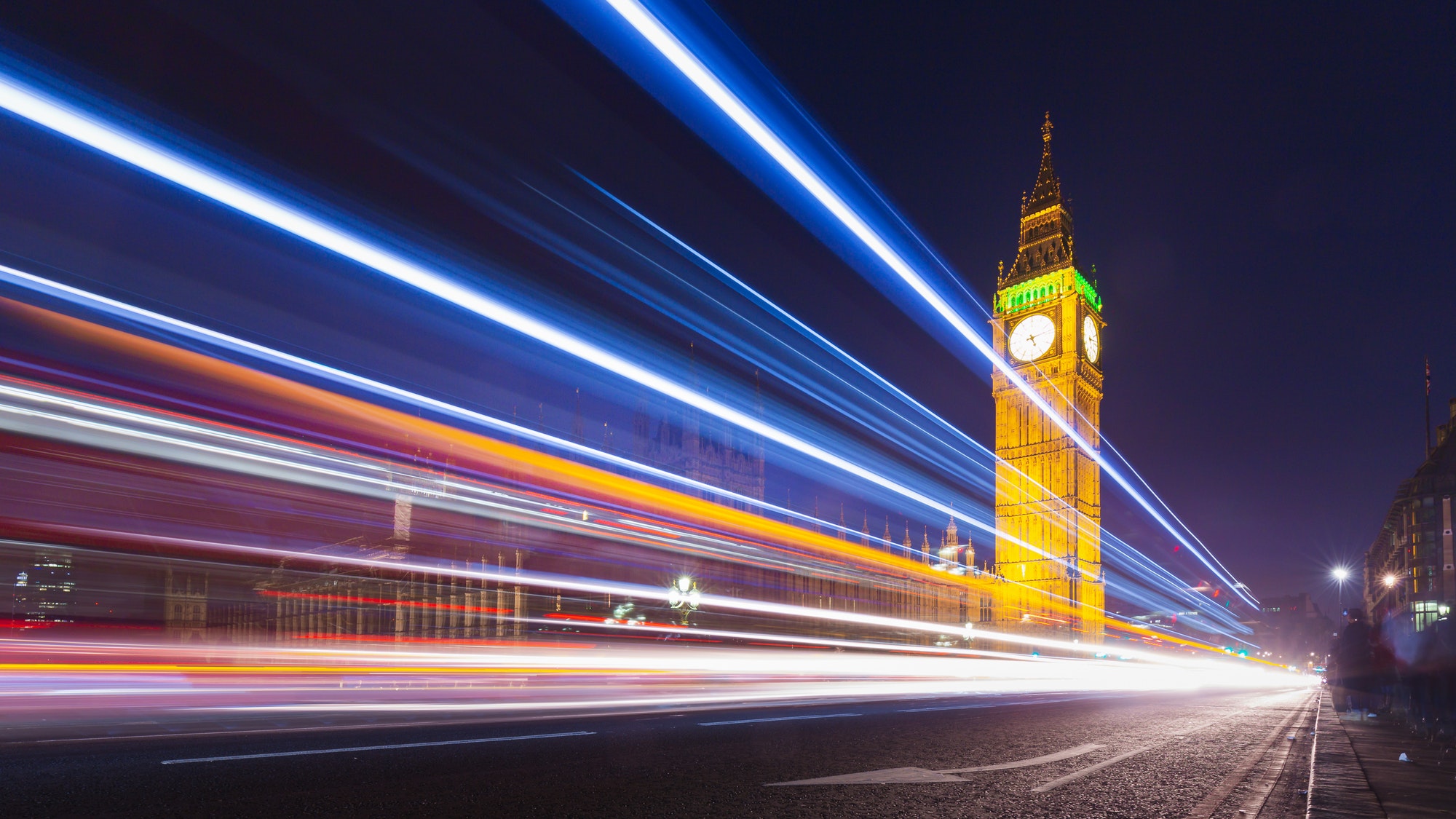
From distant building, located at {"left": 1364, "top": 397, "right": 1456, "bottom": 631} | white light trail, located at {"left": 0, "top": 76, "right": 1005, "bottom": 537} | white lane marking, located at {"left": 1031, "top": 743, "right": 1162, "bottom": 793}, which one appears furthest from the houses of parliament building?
distant building, located at {"left": 1364, "top": 397, "right": 1456, "bottom": 631}

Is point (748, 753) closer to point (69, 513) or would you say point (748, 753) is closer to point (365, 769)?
point (365, 769)

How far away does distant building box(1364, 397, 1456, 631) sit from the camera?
5194 centimetres

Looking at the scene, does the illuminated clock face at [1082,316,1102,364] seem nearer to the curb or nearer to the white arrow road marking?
the curb

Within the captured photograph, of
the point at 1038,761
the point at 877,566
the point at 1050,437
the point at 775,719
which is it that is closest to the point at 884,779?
the point at 1038,761

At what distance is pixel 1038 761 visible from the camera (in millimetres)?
5852

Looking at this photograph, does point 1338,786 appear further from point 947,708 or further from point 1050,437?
point 1050,437

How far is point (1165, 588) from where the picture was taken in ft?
265

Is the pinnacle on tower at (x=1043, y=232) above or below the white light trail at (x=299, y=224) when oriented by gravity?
above

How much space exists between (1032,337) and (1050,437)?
10433 millimetres

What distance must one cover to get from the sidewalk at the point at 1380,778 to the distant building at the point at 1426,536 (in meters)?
51.9

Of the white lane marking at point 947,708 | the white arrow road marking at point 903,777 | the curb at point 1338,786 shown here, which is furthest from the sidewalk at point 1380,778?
the white lane marking at point 947,708

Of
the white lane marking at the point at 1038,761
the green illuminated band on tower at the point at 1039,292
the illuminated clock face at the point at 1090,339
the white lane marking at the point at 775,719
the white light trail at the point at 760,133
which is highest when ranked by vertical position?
the green illuminated band on tower at the point at 1039,292

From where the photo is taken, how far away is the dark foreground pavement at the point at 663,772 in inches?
157

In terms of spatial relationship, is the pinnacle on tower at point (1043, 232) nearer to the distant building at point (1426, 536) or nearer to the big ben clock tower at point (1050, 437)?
the big ben clock tower at point (1050, 437)
